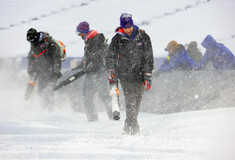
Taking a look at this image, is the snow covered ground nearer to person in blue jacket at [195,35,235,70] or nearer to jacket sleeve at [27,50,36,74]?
person in blue jacket at [195,35,235,70]

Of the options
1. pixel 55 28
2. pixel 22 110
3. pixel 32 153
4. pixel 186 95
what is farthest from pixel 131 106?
pixel 55 28

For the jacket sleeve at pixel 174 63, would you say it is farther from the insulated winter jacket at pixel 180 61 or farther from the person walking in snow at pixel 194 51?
the person walking in snow at pixel 194 51

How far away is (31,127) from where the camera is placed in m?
4.27

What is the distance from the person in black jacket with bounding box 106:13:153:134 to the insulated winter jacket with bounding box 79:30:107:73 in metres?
1.45

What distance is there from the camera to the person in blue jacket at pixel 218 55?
18.7 ft

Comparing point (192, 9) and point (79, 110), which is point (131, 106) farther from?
point (192, 9)

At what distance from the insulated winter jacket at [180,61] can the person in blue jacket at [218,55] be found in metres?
0.34

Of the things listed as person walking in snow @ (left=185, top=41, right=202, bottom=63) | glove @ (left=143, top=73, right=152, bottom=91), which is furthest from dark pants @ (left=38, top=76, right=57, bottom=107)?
person walking in snow @ (left=185, top=41, right=202, bottom=63)

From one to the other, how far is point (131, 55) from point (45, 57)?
7.69 feet

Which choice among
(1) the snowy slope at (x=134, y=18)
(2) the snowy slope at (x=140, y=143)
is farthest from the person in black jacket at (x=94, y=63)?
(1) the snowy slope at (x=134, y=18)

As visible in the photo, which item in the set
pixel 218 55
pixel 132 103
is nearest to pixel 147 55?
pixel 132 103

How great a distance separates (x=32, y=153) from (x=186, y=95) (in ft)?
13.4

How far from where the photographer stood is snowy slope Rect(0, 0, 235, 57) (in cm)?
2352

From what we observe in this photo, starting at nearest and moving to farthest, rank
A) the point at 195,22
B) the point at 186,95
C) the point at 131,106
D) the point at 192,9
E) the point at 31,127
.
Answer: the point at 131,106 → the point at 31,127 → the point at 186,95 → the point at 195,22 → the point at 192,9
